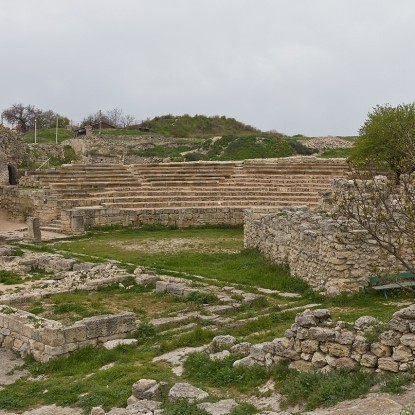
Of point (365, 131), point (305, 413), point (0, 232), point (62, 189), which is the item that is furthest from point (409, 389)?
point (365, 131)

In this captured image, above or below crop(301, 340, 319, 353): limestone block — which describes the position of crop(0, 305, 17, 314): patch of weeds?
below

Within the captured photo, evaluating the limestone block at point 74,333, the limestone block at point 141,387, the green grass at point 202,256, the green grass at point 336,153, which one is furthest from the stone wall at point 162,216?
the green grass at point 336,153

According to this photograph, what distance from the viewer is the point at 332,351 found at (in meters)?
7.66

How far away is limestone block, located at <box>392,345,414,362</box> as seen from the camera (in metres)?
7.02

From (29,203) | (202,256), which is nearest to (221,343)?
(202,256)

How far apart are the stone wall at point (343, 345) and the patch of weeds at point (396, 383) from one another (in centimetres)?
21

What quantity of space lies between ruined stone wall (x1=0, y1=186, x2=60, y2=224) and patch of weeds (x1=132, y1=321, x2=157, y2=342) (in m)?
16.8

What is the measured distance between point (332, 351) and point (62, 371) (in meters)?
4.50

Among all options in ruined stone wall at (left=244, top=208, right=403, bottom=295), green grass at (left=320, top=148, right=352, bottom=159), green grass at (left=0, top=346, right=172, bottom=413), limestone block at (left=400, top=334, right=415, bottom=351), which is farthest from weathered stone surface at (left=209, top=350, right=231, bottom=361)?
green grass at (left=320, top=148, right=352, bottom=159)

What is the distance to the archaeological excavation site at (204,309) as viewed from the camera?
289 inches

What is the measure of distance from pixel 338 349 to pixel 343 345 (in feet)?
0.28

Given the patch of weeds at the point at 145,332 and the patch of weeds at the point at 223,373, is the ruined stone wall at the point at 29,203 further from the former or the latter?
the patch of weeds at the point at 223,373

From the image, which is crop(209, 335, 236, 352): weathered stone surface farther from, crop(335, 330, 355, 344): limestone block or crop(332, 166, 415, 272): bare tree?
crop(332, 166, 415, 272): bare tree

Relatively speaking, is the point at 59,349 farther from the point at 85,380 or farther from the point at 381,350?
the point at 381,350
